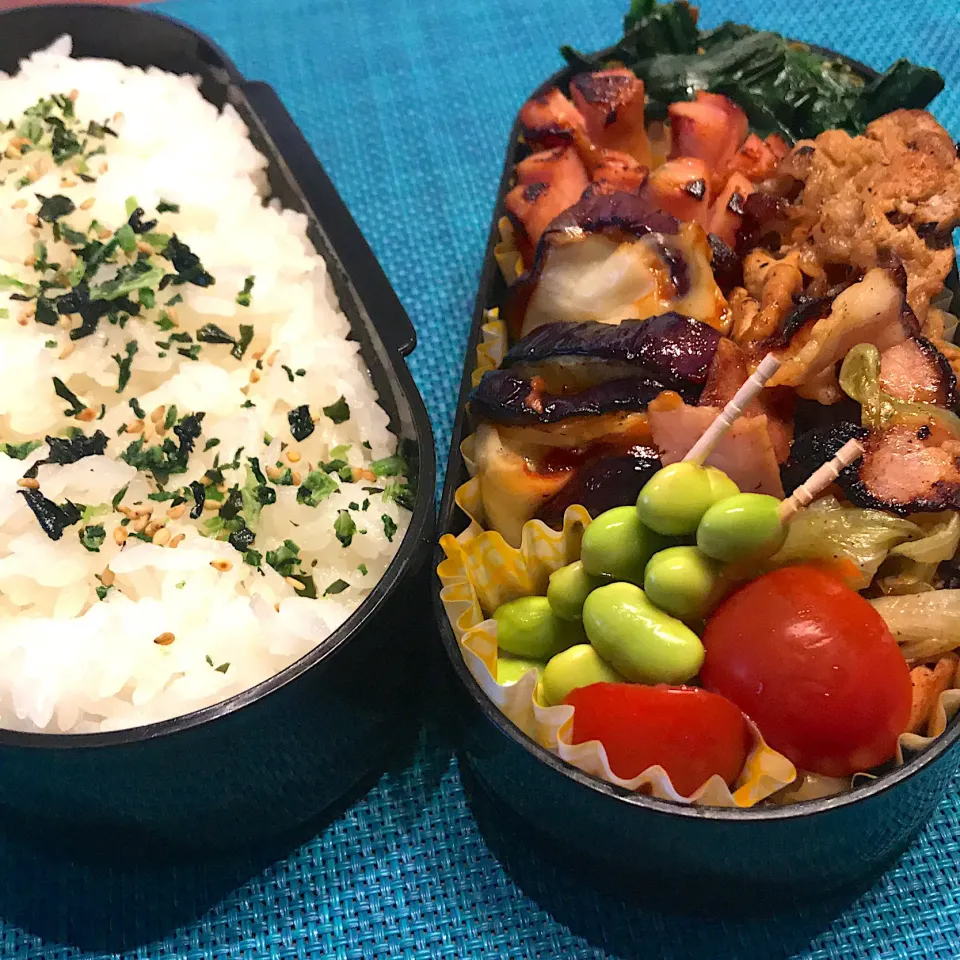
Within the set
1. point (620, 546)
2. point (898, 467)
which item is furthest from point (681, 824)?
point (898, 467)

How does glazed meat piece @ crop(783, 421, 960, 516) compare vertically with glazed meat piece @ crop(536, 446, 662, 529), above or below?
above

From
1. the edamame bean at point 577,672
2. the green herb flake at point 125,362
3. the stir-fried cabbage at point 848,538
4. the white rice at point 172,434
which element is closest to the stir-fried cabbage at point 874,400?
the stir-fried cabbage at point 848,538

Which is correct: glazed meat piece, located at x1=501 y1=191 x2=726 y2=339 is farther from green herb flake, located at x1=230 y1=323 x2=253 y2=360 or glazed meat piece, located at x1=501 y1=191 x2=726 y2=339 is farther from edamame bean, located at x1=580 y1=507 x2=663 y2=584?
green herb flake, located at x1=230 y1=323 x2=253 y2=360

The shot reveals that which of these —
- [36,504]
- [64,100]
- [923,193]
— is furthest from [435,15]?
[36,504]

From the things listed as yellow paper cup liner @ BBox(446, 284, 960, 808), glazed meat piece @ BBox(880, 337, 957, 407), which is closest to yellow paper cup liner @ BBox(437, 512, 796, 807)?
yellow paper cup liner @ BBox(446, 284, 960, 808)

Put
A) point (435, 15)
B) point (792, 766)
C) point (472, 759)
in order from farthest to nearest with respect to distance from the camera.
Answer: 1. point (435, 15)
2. point (472, 759)
3. point (792, 766)

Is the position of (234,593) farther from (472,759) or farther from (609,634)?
(609,634)
